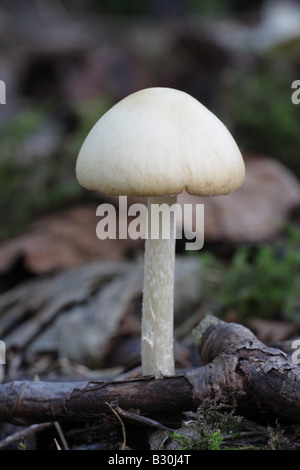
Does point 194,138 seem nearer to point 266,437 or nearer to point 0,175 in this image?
point 266,437

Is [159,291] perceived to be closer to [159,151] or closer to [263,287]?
[159,151]

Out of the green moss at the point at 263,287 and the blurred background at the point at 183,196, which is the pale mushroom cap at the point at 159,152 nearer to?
the blurred background at the point at 183,196

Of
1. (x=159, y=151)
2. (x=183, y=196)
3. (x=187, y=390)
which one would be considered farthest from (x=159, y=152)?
(x=183, y=196)

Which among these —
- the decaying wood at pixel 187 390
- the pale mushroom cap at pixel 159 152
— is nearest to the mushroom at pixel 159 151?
the pale mushroom cap at pixel 159 152

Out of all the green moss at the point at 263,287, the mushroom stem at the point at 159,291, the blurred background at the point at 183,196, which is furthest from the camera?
the blurred background at the point at 183,196

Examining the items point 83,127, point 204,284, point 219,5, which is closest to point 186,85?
point 83,127

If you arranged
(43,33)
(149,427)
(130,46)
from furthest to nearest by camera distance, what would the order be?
1. (43,33)
2. (130,46)
3. (149,427)

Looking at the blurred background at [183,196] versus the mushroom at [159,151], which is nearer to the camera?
the mushroom at [159,151]
